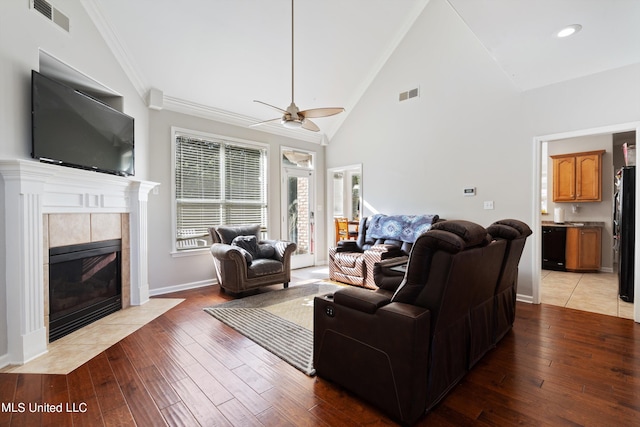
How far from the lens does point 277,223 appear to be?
224 inches

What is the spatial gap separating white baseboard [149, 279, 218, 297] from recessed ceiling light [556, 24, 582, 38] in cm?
536

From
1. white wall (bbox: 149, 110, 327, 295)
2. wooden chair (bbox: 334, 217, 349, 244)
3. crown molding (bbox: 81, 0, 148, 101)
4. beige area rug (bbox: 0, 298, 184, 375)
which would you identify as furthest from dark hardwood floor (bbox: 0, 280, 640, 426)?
wooden chair (bbox: 334, 217, 349, 244)

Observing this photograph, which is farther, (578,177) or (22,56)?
(578,177)

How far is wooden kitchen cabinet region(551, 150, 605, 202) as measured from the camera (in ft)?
18.2

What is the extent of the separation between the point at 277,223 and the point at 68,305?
3302 mm

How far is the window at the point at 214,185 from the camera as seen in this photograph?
458 cm

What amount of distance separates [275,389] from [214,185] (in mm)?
3642

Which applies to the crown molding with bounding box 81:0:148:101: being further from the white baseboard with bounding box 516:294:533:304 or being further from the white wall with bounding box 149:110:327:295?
the white baseboard with bounding box 516:294:533:304

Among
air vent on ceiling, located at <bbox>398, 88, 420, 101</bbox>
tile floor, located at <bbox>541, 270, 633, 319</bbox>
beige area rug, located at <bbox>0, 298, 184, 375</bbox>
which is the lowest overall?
beige area rug, located at <bbox>0, 298, 184, 375</bbox>

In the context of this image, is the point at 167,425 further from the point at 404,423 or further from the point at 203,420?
the point at 404,423

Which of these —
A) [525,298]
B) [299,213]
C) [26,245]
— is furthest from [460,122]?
[26,245]

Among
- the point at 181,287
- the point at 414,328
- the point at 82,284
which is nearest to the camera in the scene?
the point at 414,328

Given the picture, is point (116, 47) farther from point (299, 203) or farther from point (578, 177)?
point (578, 177)

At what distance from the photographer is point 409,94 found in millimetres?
5023
